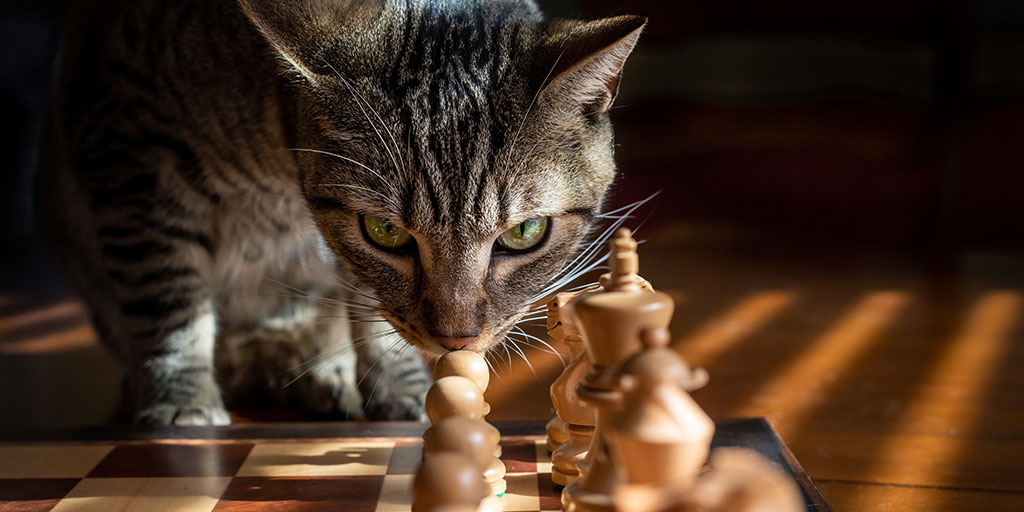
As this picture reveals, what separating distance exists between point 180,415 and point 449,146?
2.43 ft

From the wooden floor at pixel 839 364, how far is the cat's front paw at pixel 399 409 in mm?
139

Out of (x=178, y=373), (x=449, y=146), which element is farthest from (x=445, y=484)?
(x=178, y=373)

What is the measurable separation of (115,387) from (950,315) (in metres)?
1.94

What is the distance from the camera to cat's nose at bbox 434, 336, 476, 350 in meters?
1.17

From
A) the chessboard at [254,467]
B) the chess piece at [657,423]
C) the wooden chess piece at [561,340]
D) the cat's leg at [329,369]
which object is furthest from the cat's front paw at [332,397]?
the chess piece at [657,423]

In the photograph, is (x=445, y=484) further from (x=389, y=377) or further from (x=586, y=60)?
(x=389, y=377)

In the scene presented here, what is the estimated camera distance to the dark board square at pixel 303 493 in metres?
0.99

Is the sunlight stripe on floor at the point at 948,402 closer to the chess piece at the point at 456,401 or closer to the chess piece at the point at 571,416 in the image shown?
the chess piece at the point at 571,416

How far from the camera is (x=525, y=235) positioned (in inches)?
48.4

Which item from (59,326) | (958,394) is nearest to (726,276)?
(958,394)

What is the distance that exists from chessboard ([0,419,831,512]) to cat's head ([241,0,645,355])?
0.52 feet

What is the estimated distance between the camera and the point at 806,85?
366 cm

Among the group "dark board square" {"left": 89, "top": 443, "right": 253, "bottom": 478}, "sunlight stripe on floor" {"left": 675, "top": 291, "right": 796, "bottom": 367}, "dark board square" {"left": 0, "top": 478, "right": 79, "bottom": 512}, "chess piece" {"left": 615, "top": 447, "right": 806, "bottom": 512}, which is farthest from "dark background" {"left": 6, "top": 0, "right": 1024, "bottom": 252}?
"chess piece" {"left": 615, "top": 447, "right": 806, "bottom": 512}

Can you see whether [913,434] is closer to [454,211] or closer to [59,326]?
[454,211]
